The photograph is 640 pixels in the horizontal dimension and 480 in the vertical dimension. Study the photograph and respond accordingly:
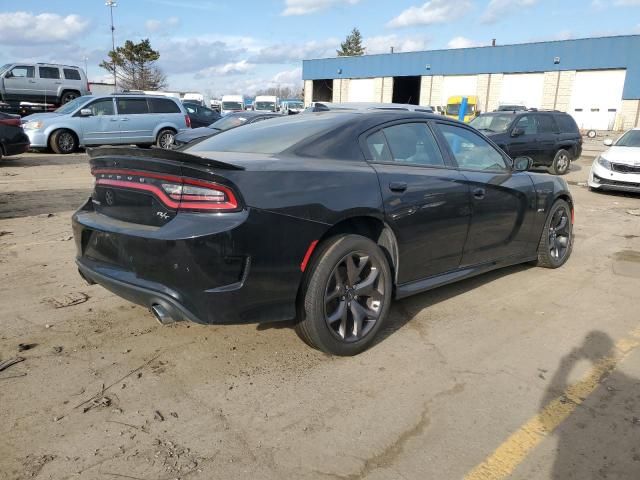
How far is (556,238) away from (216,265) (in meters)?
4.25

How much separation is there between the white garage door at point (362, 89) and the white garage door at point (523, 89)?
46.9ft

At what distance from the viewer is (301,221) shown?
307cm

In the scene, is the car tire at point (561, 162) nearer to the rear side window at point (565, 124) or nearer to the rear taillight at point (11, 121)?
the rear side window at point (565, 124)

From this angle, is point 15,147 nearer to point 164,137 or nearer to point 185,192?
point 164,137

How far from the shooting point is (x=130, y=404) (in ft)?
9.42

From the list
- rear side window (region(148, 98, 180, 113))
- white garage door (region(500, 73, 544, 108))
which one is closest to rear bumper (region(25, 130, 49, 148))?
rear side window (region(148, 98, 180, 113))

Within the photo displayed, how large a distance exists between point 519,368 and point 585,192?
996cm

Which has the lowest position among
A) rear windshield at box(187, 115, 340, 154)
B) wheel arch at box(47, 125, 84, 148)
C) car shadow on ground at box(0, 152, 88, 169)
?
car shadow on ground at box(0, 152, 88, 169)

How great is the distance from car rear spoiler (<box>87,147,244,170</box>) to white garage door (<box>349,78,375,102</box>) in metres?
54.5

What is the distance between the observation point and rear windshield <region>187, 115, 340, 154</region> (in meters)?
3.65

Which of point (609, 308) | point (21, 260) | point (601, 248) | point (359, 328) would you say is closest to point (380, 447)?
point (359, 328)

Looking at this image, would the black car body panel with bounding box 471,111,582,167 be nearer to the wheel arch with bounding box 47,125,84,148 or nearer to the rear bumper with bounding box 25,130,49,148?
the wheel arch with bounding box 47,125,84,148

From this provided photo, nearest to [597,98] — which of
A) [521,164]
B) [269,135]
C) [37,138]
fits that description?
[37,138]

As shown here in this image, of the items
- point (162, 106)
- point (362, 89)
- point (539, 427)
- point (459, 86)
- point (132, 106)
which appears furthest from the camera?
point (362, 89)
